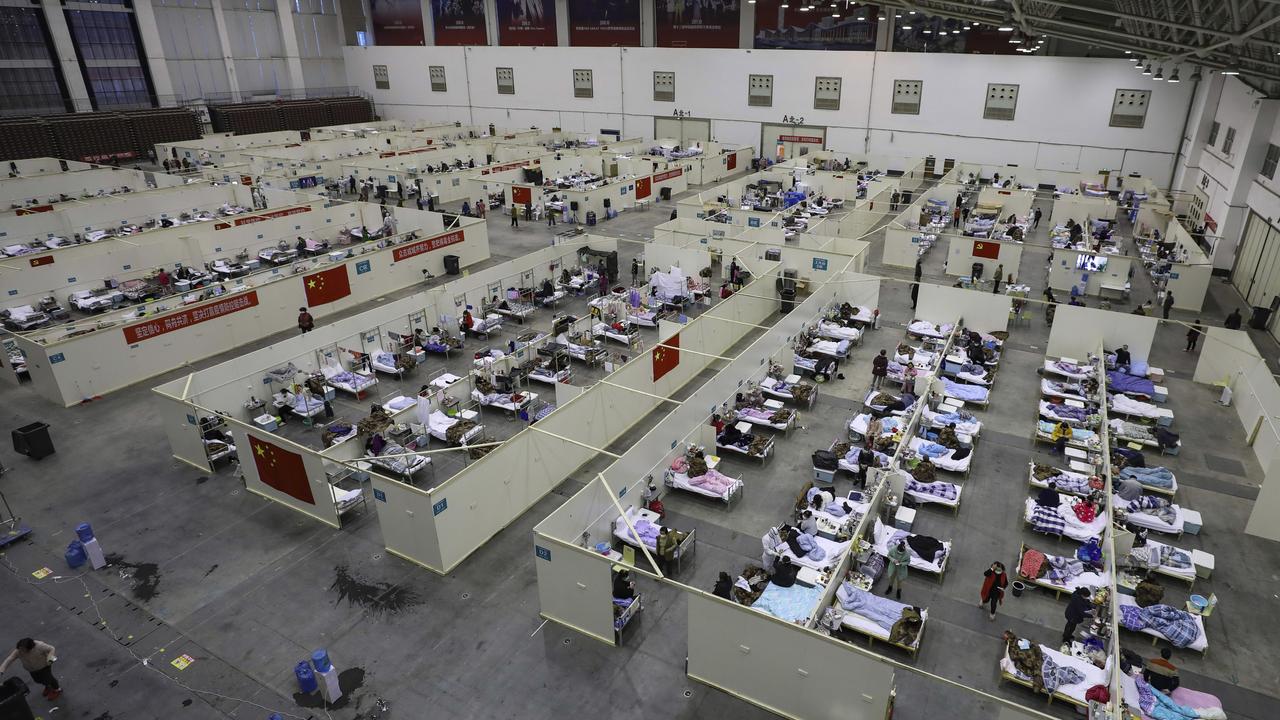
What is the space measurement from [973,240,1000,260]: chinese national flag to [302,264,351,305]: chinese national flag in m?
24.5

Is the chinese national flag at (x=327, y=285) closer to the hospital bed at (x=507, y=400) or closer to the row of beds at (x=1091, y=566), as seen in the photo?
the hospital bed at (x=507, y=400)

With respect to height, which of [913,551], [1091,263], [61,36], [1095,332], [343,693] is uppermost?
[61,36]

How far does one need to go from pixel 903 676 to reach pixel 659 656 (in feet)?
12.6

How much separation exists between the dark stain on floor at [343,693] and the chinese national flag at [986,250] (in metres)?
26.6

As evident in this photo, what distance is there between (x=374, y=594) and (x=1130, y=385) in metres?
19.7

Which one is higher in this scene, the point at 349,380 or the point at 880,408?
the point at 349,380

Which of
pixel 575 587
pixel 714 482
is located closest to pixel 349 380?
pixel 714 482

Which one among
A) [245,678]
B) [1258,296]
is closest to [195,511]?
[245,678]

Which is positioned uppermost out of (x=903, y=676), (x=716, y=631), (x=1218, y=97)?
(x=1218, y=97)

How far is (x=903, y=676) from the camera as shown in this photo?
11.1 meters

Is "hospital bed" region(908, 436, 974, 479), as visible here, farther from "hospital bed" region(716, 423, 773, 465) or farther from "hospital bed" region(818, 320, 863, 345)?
"hospital bed" region(818, 320, 863, 345)

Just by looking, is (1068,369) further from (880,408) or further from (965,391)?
(880,408)

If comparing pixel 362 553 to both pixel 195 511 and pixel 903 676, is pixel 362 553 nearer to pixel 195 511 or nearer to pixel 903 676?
pixel 195 511

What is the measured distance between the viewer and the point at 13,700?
9883 millimetres
